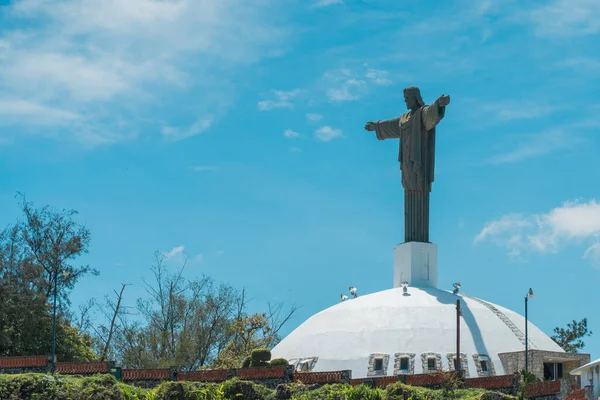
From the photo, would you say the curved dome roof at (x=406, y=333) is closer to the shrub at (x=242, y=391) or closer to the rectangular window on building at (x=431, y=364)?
the rectangular window on building at (x=431, y=364)

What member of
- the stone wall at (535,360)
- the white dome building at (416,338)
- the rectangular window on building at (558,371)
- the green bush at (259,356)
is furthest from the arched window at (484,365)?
the green bush at (259,356)

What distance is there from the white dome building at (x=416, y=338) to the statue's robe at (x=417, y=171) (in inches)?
55.7

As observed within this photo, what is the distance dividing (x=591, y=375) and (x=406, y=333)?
1087 cm

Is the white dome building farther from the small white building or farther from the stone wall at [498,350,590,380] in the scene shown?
the small white building

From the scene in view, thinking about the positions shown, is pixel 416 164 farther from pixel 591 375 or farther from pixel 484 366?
pixel 591 375

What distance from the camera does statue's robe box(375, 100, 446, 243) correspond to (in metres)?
59.9

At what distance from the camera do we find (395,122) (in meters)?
62.3

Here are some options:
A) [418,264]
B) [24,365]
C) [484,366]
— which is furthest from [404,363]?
[24,365]

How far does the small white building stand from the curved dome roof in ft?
17.2

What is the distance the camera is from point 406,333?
174 feet

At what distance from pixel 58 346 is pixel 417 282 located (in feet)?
65.6

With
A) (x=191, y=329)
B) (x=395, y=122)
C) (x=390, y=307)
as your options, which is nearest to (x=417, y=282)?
(x=390, y=307)

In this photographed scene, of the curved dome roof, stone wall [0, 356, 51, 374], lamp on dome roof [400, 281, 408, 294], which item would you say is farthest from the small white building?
stone wall [0, 356, 51, 374]

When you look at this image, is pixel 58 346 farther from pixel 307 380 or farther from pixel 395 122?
pixel 395 122
